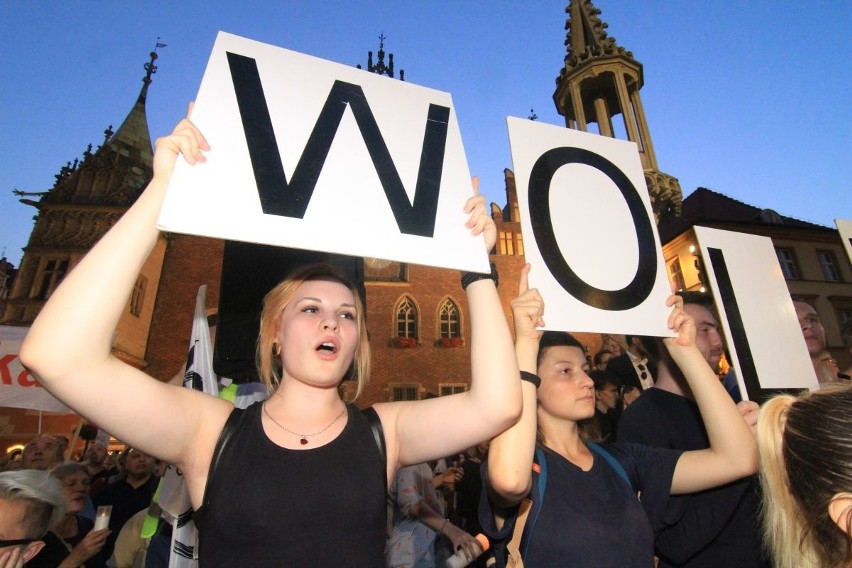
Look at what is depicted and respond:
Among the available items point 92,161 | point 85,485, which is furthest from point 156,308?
point 85,485

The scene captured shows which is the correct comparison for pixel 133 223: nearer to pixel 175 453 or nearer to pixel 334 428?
pixel 175 453

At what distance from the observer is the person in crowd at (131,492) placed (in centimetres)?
451

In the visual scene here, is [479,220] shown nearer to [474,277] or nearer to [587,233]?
[474,277]

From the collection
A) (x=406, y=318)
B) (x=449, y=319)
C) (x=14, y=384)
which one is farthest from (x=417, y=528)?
(x=449, y=319)

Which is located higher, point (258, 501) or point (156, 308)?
point (156, 308)

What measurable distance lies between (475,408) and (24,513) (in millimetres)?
2482

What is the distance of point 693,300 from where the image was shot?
2.84 metres

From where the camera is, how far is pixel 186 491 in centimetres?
212

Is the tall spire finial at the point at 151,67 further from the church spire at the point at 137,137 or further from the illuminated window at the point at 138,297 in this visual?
the illuminated window at the point at 138,297

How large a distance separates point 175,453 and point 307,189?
87 centimetres

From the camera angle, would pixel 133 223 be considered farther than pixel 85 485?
No

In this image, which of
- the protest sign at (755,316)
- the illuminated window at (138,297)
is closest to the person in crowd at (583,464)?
the protest sign at (755,316)

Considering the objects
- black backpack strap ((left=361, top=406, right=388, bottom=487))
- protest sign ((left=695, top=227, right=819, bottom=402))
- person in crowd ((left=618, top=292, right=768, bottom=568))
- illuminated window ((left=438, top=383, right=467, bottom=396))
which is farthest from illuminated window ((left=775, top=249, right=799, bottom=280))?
black backpack strap ((left=361, top=406, right=388, bottom=487))

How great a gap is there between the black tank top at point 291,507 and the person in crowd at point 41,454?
17.0 feet
